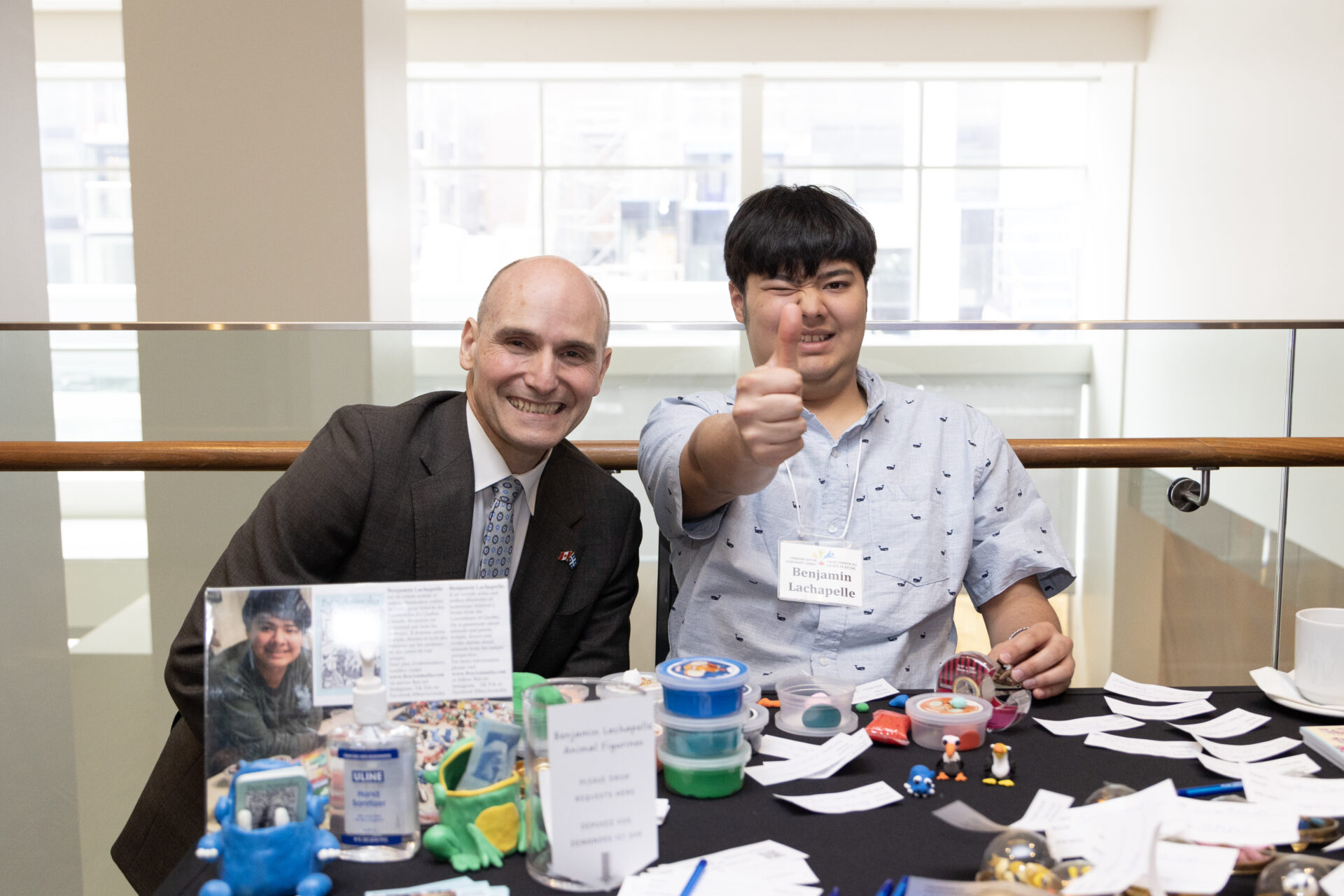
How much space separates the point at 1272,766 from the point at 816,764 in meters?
0.46

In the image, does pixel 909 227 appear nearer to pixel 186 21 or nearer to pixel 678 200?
pixel 678 200

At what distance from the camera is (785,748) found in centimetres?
112

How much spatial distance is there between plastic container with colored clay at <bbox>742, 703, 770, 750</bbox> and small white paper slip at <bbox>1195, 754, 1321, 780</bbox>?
1.48 feet

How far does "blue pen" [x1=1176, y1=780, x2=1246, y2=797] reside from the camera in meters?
0.99

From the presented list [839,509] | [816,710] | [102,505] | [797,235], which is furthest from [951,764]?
[102,505]

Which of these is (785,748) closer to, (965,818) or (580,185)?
(965,818)

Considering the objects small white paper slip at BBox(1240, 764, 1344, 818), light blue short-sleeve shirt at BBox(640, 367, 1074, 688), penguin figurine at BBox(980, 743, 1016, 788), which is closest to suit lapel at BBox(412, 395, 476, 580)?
light blue short-sleeve shirt at BBox(640, 367, 1074, 688)

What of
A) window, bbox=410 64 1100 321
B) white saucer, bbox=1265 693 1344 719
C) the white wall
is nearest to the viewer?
white saucer, bbox=1265 693 1344 719

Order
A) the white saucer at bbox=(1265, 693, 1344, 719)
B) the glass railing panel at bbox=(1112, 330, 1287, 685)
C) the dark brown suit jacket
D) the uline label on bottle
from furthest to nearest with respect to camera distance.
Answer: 1. the glass railing panel at bbox=(1112, 330, 1287, 685)
2. the dark brown suit jacket
3. the white saucer at bbox=(1265, 693, 1344, 719)
4. the uline label on bottle

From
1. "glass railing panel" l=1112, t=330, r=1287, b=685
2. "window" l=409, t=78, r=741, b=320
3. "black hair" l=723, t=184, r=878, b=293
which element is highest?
"window" l=409, t=78, r=741, b=320

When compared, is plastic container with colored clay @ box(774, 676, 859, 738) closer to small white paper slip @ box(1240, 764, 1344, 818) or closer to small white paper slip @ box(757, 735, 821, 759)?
small white paper slip @ box(757, 735, 821, 759)

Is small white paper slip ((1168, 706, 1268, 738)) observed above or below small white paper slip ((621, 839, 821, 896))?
below

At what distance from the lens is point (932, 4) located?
9.52 m

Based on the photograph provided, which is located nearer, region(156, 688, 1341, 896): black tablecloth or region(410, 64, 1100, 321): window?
region(156, 688, 1341, 896): black tablecloth
